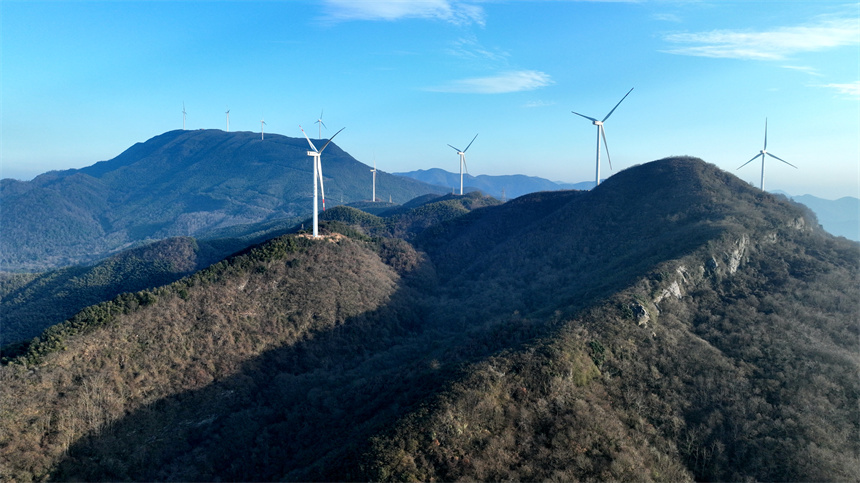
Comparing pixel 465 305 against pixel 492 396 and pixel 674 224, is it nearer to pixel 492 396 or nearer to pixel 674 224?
pixel 674 224

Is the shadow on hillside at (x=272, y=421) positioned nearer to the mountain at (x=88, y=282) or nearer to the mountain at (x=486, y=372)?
the mountain at (x=486, y=372)

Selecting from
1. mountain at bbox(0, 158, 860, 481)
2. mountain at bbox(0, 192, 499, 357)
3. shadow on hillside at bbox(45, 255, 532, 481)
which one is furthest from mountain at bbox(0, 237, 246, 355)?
shadow on hillside at bbox(45, 255, 532, 481)

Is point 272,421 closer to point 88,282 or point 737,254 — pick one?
point 737,254

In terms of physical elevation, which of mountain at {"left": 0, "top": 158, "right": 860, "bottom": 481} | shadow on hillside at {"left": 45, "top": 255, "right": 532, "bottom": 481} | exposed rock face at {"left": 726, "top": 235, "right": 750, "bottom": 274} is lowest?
shadow on hillside at {"left": 45, "top": 255, "right": 532, "bottom": 481}

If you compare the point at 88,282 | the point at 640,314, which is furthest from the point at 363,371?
the point at 88,282

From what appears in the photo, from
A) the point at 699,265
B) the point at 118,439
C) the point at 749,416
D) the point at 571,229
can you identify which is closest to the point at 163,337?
the point at 118,439

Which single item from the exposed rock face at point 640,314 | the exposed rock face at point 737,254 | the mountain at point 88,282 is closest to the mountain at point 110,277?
the mountain at point 88,282

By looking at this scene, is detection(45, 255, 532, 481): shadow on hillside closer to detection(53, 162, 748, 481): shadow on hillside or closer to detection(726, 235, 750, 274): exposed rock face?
detection(53, 162, 748, 481): shadow on hillside

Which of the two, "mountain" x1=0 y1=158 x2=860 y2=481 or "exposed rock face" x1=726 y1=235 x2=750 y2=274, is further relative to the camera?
"exposed rock face" x1=726 y1=235 x2=750 y2=274
